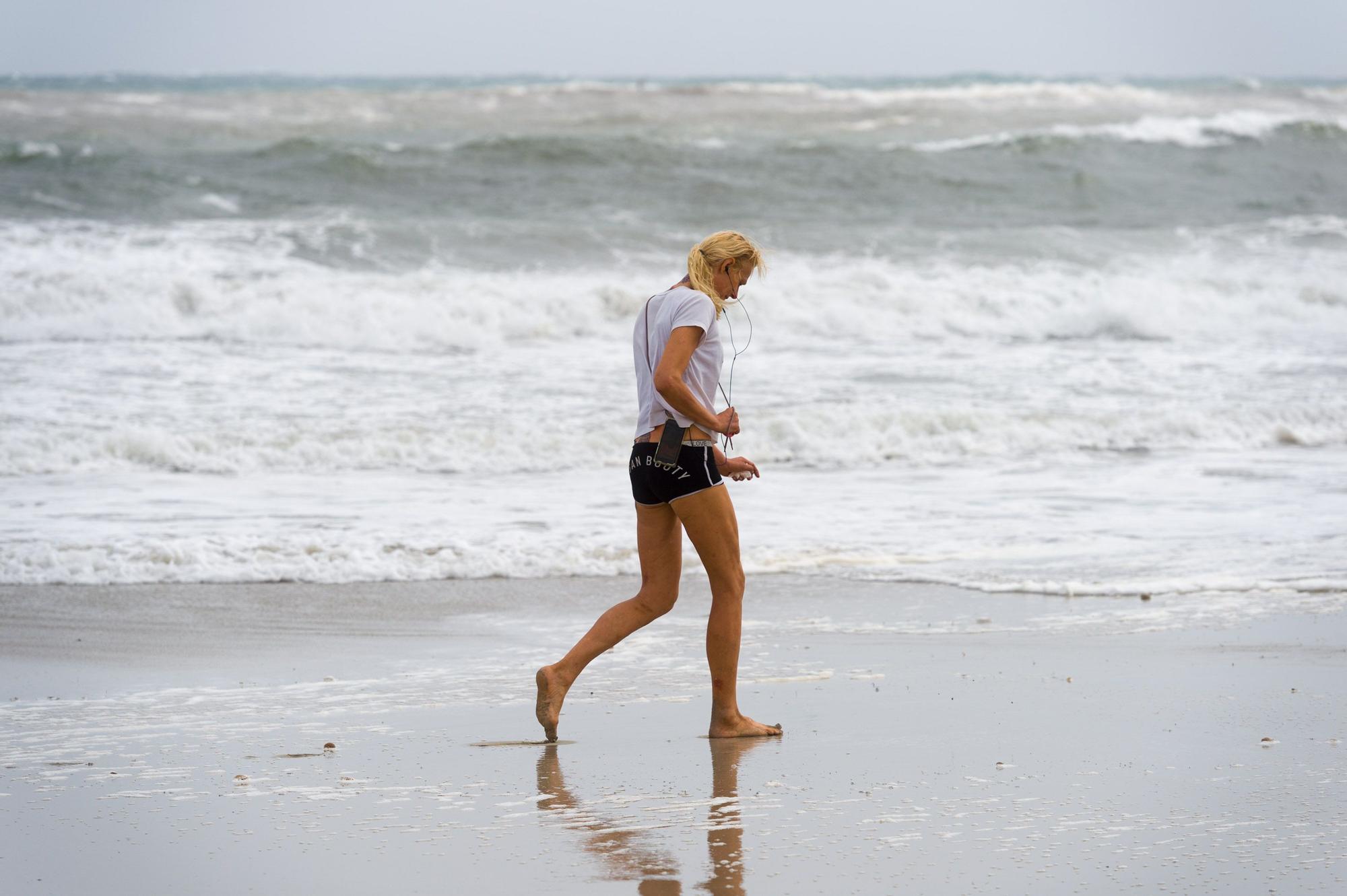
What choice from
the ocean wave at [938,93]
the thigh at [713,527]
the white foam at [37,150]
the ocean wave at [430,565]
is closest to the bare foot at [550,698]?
the thigh at [713,527]

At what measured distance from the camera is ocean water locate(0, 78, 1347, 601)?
26.5 feet

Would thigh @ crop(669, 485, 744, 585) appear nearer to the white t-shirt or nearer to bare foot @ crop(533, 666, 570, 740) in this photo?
the white t-shirt

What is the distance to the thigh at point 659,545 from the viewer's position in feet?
14.9

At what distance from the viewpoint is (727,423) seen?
4332 millimetres

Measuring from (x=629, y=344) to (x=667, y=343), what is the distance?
11754mm

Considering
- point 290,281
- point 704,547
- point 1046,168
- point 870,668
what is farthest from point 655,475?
point 1046,168

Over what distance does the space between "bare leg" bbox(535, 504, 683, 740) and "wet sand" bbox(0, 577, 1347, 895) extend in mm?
161

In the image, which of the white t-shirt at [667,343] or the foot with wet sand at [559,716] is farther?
the foot with wet sand at [559,716]

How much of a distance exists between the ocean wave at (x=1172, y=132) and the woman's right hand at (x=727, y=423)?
27593 millimetres

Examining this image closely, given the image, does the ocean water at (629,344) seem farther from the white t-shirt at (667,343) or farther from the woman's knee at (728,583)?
the white t-shirt at (667,343)

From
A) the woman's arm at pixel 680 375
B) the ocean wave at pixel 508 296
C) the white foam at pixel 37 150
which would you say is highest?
the white foam at pixel 37 150

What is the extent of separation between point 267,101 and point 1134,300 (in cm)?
2747

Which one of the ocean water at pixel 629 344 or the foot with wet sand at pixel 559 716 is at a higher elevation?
the ocean water at pixel 629 344

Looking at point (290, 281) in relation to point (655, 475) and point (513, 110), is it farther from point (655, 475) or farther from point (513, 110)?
point (513, 110)
